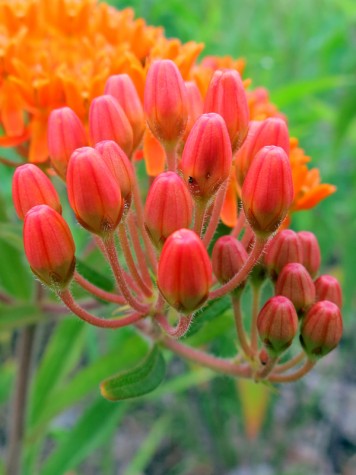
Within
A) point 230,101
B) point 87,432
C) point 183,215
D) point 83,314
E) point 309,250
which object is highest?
point 230,101

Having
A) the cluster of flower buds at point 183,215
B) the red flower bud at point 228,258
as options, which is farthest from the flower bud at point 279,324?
the red flower bud at point 228,258

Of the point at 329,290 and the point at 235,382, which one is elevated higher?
the point at 329,290

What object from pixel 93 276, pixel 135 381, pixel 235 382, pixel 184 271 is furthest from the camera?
pixel 235 382

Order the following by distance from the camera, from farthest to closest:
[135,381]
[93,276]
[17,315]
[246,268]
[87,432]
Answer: [87,432] < [17,315] < [93,276] < [135,381] < [246,268]

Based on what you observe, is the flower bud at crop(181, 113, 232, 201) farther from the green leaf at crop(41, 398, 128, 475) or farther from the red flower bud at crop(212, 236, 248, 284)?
the green leaf at crop(41, 398, 128, 475)

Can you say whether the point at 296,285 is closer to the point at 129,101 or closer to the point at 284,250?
the point at 284,250

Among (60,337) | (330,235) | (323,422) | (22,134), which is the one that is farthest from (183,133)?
(323,422)

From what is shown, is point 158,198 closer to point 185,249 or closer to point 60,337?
point 185,249

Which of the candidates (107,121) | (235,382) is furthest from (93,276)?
(235,382)
